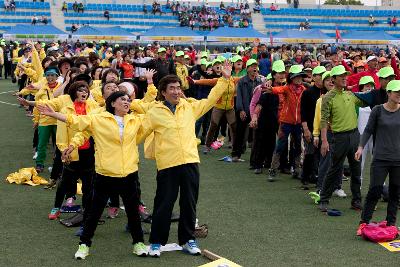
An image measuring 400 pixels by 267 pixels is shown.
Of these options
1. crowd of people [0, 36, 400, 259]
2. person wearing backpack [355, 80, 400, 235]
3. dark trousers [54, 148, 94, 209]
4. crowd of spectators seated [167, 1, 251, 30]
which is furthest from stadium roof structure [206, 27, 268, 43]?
person wearing backpack [355, 80, 400, 235]

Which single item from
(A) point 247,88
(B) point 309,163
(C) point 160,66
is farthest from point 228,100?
(C) point 160,66

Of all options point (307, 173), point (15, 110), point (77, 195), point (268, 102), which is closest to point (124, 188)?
point (77, 195)

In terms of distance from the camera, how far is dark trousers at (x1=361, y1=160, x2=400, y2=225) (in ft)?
24.0

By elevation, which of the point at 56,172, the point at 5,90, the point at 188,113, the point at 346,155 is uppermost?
the point at 188,113

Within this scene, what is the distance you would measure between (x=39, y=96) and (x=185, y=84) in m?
5.37

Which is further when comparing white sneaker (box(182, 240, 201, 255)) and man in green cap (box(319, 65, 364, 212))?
man in green cap (box(319, 65, 364, 212))

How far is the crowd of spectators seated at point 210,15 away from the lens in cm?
5162

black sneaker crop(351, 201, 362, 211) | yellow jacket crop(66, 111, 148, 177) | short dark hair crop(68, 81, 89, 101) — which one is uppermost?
short dark hair crop(68, 81, 89, 101)

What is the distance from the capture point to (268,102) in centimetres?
1116

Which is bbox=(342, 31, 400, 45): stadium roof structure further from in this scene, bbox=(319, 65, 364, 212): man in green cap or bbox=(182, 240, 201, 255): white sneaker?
bbox=(182, 240, 201, 255): white sneaker

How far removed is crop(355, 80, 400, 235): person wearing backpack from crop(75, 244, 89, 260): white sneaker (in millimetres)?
3001

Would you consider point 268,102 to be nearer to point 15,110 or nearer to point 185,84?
point 185,84

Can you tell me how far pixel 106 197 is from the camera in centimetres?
662

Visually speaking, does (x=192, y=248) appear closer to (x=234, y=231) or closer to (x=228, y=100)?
(x=234, y=231)
